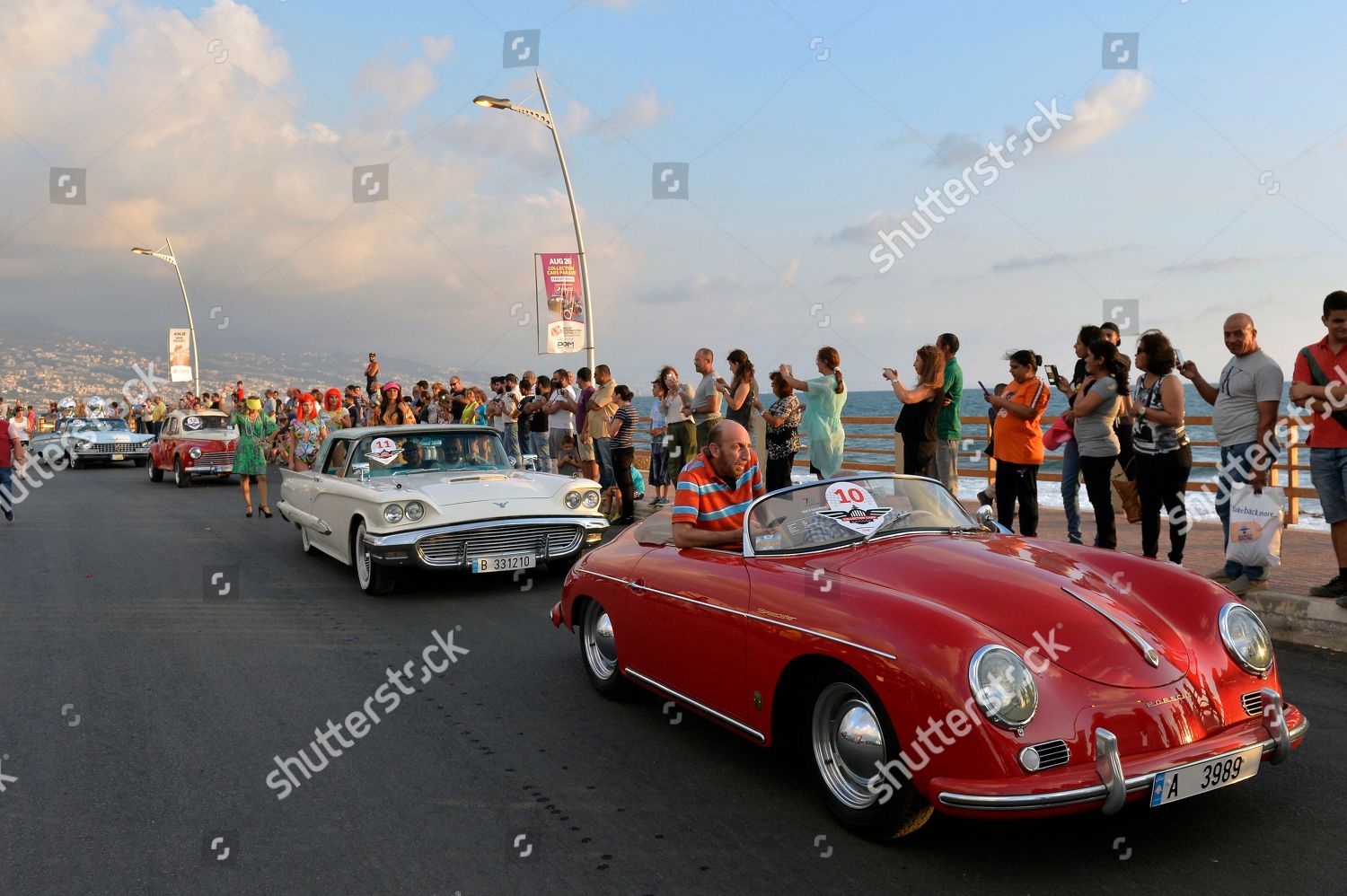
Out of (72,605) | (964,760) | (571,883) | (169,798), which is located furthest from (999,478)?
(72,605)

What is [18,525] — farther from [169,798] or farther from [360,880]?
[360,880]

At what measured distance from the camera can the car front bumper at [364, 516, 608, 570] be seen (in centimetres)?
754

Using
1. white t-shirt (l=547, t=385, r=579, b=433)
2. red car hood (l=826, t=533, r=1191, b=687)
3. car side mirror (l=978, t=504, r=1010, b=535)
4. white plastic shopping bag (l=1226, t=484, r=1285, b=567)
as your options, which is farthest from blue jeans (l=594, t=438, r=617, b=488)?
red car hood (l=826, t=533, r=1191, b=687)

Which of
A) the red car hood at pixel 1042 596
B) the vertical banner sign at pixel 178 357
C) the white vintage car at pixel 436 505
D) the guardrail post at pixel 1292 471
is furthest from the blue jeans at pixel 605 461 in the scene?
the vertical banner sign at pixel 178 357

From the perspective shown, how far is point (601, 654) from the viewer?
5.10 m

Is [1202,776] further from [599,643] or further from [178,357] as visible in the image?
[178,357]

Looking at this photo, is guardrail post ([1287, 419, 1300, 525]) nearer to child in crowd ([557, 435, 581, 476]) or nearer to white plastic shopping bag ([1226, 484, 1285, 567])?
white plastic shopping bag ([1226, 484, 1285, 567])

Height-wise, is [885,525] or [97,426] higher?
[97,426]

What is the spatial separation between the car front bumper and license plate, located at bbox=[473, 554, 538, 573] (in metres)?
0.03

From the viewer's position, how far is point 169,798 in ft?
12.4

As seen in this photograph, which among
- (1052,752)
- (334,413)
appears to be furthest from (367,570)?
(334,413)

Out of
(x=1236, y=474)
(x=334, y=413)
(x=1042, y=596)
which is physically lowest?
(x=1042, y=596)

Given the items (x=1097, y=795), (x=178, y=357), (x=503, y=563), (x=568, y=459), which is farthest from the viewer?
(x=178, y=357)

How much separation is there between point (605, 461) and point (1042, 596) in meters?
9.50
